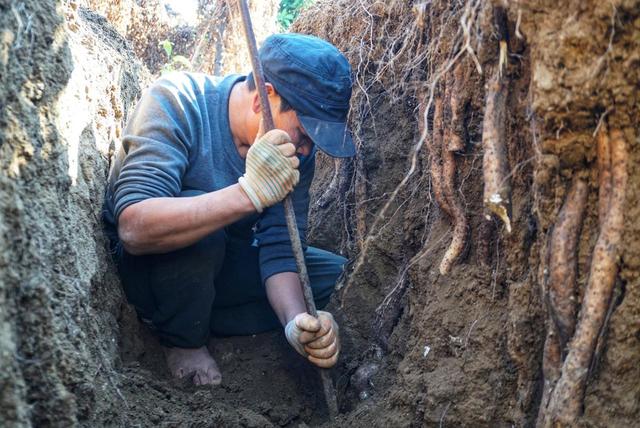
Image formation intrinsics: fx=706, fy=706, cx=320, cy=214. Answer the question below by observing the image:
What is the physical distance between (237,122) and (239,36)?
446 cm

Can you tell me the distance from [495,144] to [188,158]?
4.12ft

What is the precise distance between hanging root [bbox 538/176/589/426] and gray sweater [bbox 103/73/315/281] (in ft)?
4.36

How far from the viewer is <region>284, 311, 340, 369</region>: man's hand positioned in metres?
2.55

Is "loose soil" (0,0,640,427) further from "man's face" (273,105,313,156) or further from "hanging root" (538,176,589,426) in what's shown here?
"man's face" (273,105,313,156)

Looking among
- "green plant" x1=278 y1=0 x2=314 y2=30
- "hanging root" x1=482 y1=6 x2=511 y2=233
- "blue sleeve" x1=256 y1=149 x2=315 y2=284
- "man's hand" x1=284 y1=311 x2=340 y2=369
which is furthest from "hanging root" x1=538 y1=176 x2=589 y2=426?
"green plant" x1=278 y1=0 x2=314 y2=30

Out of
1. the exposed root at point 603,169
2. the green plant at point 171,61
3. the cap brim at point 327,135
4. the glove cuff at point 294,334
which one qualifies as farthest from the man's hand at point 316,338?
the green plant at point 171,61

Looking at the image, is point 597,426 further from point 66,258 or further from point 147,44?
point 147,44

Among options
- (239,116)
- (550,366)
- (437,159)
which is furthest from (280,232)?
(550,366)

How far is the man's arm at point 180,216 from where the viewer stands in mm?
2383

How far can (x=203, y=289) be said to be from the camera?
274cm

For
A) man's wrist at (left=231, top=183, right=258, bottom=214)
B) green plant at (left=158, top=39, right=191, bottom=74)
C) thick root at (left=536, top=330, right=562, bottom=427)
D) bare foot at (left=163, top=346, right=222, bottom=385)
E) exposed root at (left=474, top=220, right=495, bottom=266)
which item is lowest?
green plant at (left=158, top=39, right=191, bottom=74)

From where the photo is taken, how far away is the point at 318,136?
2.61 metres

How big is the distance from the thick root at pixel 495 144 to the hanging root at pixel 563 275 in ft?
0.51

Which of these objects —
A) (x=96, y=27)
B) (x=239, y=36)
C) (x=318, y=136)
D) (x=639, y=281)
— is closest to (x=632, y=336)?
(x=639, y=281)
